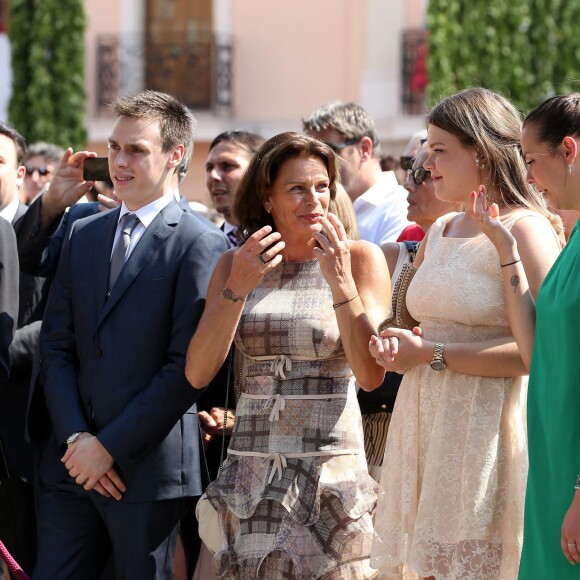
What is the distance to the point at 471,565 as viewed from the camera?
12.8ft

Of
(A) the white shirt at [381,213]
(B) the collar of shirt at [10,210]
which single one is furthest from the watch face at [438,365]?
(B) the collar of shirt at [10,210]

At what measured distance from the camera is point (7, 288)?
511 centimetres

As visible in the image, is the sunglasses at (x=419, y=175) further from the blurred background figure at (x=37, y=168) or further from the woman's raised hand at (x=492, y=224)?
the blurred background figure at (x=37, y=168)

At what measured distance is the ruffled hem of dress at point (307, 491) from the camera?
14.3ft

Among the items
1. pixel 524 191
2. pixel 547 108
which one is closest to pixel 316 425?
pixel 524 191

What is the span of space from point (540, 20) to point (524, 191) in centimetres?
1311

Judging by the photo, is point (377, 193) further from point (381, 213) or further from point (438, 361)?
point (438, 361)

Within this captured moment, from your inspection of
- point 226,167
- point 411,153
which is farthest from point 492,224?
point 226,167

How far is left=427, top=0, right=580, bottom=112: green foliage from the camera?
644 inches

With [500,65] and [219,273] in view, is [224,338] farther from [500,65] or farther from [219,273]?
[500,65]

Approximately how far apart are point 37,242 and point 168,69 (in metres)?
14.5

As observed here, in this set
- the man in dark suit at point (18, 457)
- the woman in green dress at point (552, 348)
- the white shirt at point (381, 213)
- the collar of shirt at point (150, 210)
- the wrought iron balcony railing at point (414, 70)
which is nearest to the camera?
the woman in green dress at point (552, 348)

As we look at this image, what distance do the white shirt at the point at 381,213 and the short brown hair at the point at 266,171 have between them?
5.08 ft

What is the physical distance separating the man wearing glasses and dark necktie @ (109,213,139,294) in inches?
65.2
